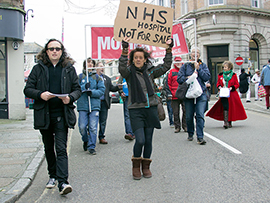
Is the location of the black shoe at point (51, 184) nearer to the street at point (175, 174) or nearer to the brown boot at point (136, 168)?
the street at point (175, 174)

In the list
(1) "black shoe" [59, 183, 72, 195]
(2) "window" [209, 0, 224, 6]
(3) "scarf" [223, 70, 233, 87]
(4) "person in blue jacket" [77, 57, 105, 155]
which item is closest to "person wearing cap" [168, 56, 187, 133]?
(3) "scarf" [223, 70, 233, 87]

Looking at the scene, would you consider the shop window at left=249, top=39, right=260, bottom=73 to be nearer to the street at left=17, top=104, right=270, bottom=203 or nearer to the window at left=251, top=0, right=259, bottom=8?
the window at left=251, top=0, right=259, bottom=8

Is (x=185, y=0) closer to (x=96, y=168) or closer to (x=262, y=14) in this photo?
(x=262, y=14)

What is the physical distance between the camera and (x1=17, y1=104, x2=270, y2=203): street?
397cm

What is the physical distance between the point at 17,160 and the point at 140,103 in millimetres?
2723

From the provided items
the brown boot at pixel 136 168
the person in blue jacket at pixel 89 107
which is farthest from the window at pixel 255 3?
the brown boot at pixel 136 168

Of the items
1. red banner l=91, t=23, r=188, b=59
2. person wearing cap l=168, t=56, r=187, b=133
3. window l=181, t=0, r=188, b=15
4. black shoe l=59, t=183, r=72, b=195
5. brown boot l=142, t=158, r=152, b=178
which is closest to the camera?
black shoe l=59, t=183, r=72, b=195

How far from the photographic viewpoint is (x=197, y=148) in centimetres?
661

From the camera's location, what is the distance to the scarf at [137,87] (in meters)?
4.67

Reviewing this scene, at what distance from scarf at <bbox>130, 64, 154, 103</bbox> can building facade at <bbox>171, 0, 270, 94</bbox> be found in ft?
70.5

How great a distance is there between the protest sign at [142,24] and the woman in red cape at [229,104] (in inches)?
154

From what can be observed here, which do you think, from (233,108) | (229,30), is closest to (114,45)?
(233,108)

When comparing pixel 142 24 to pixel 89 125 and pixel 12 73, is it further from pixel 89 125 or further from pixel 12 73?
pixel 12 73

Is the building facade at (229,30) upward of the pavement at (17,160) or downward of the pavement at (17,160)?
upward
